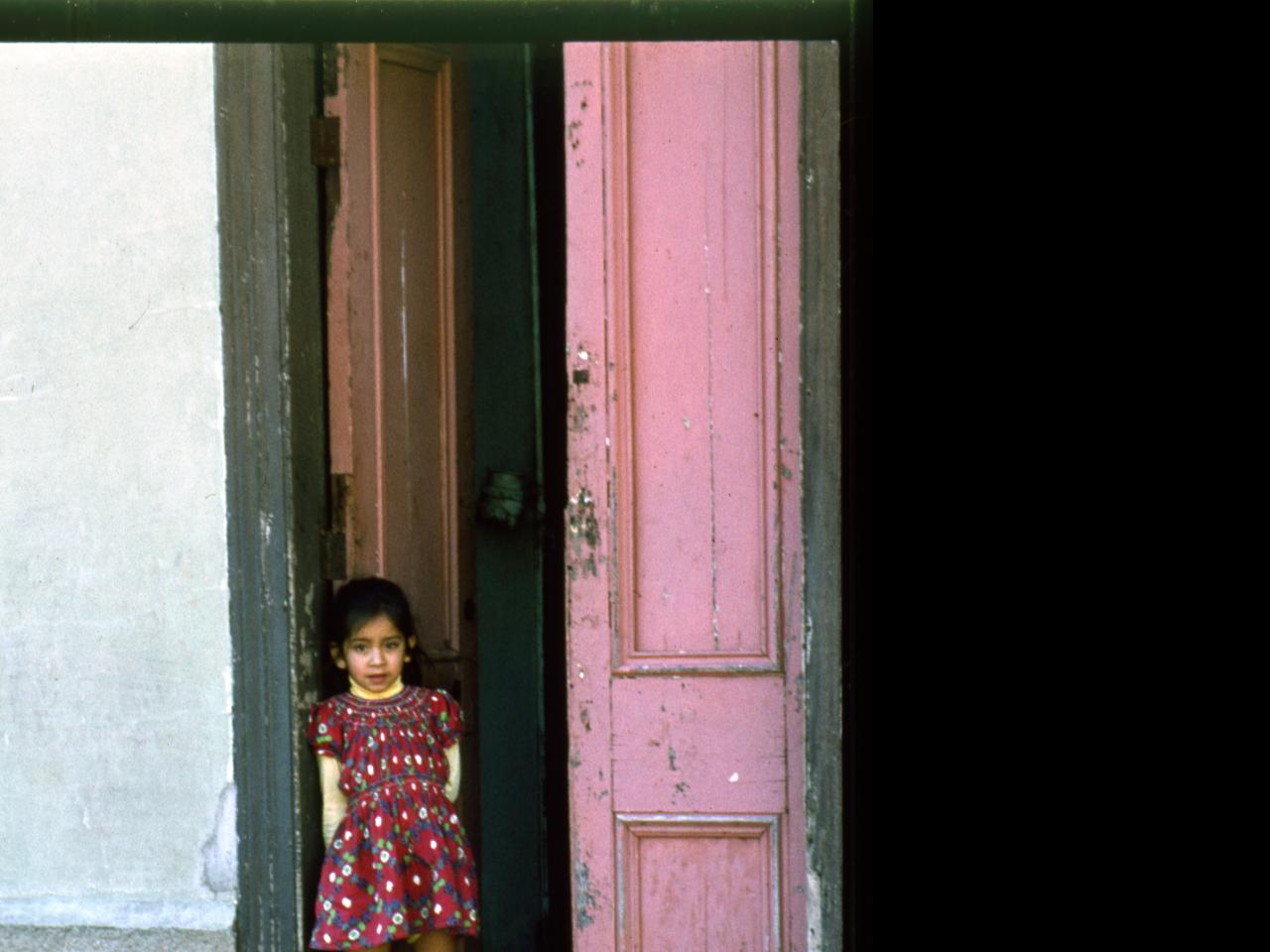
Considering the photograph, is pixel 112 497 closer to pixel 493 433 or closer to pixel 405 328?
pixel 405 328

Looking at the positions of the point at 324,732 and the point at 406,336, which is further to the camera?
the point at 406,336

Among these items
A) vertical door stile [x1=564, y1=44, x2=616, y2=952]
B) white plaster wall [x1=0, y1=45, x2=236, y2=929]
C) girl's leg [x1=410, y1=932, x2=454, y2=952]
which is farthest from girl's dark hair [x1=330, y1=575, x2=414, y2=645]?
girl's leg [x1=410, y1=932, x2=454, y2=952]

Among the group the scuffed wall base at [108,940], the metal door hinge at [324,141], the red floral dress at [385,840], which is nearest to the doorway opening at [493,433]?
the metal door hinge at [324,141]

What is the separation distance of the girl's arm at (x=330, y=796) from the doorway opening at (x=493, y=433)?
0.47m

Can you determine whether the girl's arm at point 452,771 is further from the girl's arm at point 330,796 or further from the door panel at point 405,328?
the door panel at point 405,328

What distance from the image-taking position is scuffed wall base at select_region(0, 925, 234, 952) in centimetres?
338

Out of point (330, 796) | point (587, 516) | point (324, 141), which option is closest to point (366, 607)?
point (330, 796)

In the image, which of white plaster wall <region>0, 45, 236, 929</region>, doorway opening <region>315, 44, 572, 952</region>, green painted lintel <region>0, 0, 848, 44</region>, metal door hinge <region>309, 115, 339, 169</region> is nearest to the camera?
green painted lintel <region>0, 0, 848, 44</region>

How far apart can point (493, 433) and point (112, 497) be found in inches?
40.1

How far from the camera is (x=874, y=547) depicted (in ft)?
9.68

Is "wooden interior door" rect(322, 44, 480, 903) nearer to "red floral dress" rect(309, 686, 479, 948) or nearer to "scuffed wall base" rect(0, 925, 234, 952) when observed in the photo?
"red floral dress" rect(309, 686, 479, 948)

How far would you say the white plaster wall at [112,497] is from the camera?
3352 millimetres

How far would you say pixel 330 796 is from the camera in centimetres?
345

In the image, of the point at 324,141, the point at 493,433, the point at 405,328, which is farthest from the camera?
the point at 493,433
